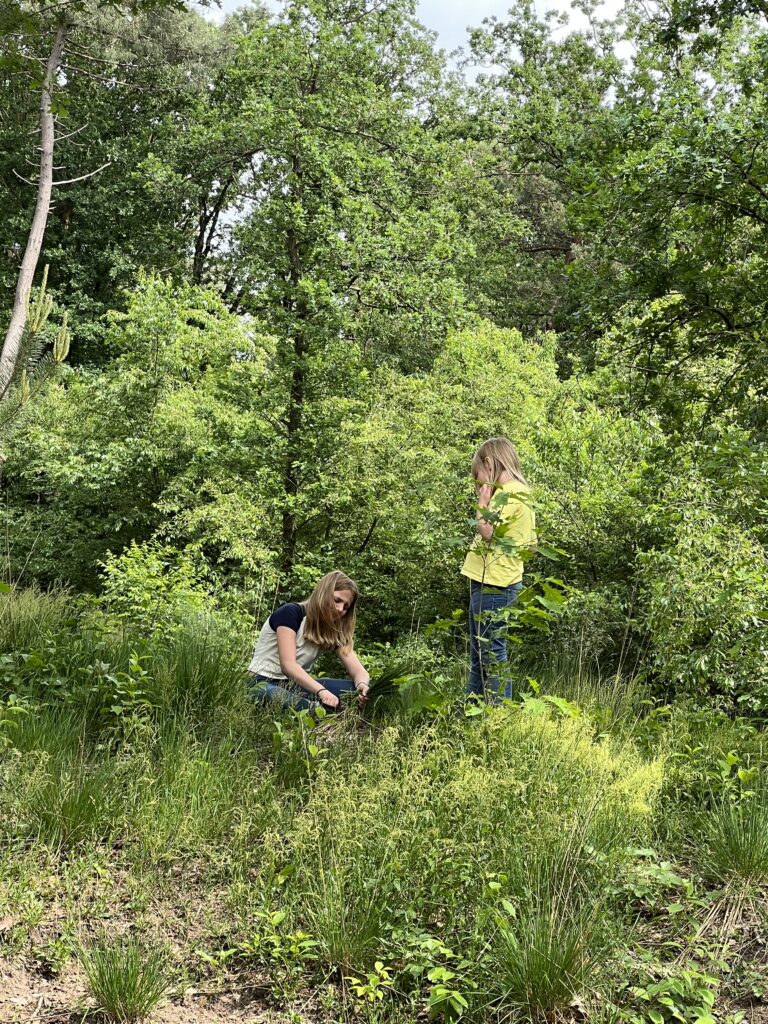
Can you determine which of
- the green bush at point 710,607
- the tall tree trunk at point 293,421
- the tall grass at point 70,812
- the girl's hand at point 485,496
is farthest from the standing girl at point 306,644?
the tall tree trunk at point 293,421

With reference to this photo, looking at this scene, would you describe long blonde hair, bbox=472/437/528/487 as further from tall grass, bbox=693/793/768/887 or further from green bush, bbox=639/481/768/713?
tall grass, bbox=693/793/768/887

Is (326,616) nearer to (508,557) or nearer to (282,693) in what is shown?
(282,693)

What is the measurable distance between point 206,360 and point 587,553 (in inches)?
307

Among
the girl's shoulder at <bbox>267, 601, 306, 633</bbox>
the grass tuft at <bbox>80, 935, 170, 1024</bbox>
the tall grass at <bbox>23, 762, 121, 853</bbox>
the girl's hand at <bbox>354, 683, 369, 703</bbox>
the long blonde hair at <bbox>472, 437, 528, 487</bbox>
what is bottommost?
the grass tuft at <bbox>80, 935, 170, 1024</bbox>

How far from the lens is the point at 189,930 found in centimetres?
293

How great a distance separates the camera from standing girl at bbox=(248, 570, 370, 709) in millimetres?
4422

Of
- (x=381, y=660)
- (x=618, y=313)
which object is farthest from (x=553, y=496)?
(x=381, y=660)

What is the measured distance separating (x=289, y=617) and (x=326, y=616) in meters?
0.20

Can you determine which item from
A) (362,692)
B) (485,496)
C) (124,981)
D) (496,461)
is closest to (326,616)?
(362,692)

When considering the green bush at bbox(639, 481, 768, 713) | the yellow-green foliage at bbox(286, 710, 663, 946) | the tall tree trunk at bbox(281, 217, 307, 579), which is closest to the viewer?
the yellow-green foliage at bbox(286, 710, 663, 946)

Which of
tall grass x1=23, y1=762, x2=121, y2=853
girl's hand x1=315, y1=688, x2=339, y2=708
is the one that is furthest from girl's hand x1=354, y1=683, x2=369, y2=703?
tall grass x1=23, y1=762, x2=121, y2=853

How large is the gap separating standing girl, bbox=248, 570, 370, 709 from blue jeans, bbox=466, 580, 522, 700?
0.60m

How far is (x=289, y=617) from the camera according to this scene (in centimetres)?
454

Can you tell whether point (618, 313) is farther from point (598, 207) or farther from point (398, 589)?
point (398, 589)
